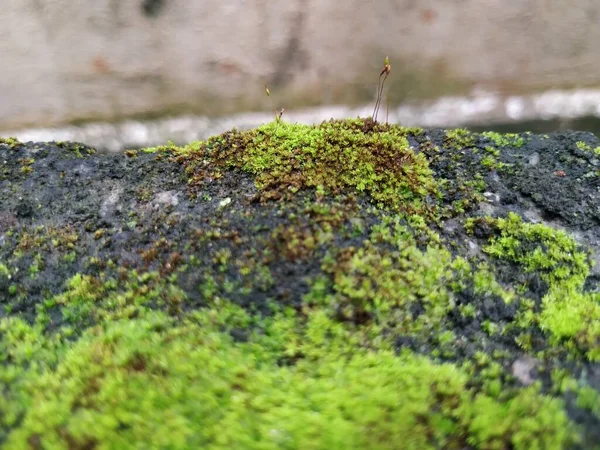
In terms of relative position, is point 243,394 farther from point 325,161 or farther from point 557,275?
point 557,275

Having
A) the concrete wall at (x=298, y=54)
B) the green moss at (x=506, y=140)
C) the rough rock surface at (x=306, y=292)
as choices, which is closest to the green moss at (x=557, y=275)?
the rough rock surface at (x=306, y=292)

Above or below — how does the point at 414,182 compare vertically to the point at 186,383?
above

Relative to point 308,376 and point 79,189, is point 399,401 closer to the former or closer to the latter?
point 308,376

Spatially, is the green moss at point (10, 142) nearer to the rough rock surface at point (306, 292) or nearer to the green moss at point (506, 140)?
the rough rock surface at point (306, 292)

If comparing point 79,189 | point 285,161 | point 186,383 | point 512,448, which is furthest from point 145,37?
point 512,448

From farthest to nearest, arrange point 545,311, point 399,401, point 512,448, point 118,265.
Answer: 1. point 118,265
2. point 545,311
3. point 399,401
4. point 512,448
